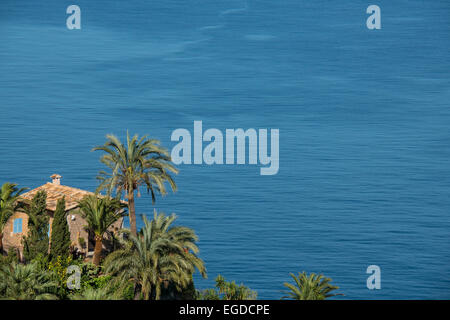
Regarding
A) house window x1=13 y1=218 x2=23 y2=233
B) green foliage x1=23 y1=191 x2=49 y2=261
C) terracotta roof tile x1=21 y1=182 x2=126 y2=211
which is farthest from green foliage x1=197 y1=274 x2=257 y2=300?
house window x1=13 y1=218 x2=23 y2=233

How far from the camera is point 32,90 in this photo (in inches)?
7584

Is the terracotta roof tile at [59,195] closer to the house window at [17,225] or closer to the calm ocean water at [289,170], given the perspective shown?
the house window at [17,225]

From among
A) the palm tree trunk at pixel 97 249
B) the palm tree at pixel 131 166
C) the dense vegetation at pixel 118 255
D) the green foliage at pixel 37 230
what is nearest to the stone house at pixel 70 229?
the dense vegetation at pixel 118 255

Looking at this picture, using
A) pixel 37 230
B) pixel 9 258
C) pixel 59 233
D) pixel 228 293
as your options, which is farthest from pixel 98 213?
pixel 228 293

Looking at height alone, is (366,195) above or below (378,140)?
below

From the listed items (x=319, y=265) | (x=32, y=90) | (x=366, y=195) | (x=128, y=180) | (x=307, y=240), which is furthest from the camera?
(x=32, y=90)

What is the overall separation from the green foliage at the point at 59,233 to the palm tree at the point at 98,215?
1.79 meters

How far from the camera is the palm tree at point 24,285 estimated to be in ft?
156

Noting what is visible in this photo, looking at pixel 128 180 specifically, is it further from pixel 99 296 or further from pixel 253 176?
pixel 253 176

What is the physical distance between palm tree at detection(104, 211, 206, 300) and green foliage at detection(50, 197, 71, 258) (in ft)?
23.4

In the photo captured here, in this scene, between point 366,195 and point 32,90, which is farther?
point 32,90
